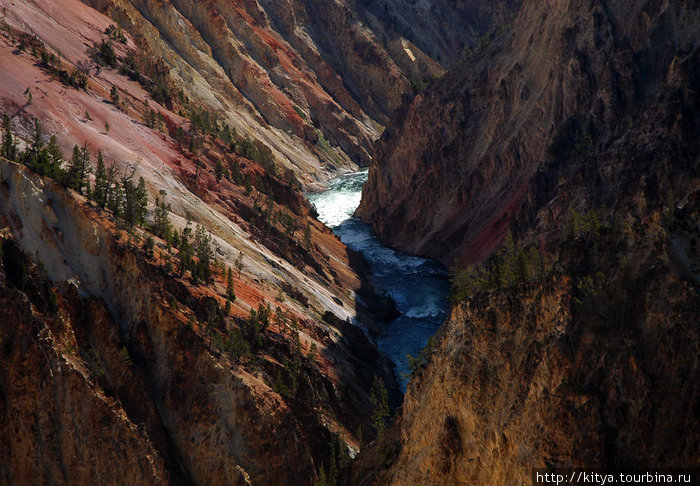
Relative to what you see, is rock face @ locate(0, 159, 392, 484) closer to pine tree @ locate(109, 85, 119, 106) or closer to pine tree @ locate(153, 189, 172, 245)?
pine tree @ locate(153, 189, 172, 245)

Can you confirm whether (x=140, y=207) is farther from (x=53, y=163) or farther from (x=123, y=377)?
(x=123, y=377)

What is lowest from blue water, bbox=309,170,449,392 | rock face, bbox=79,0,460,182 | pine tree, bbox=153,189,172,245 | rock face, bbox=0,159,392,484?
rock face, bbox=0,159,392,484

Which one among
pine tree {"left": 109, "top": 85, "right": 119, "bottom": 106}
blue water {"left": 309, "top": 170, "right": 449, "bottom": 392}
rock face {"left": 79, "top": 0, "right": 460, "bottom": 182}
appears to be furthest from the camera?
rock face {"left": 79, "top": 0, "right": 460, "bottom": 182}

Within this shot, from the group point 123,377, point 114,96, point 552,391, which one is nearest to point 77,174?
point 123,377

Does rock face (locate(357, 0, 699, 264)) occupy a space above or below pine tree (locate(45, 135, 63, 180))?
above

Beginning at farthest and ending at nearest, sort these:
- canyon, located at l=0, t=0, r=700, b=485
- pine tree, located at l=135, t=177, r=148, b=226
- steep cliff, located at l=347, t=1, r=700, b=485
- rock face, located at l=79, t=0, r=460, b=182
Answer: rock face, located at l=79, t=0, r=460, b=182 < pine tree, located at l=135, t=177, r=148, b=226 < canyon, located at l=0, t=0, r=700, b=485 < steep cliff, located at l=347, t=1, r=700, b=485

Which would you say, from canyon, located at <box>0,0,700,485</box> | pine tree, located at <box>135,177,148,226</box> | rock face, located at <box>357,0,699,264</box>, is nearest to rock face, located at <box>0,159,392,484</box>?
canyon, located at <box>0,0,700,485</box>

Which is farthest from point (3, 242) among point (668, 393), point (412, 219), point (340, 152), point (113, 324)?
point (340, 152)
